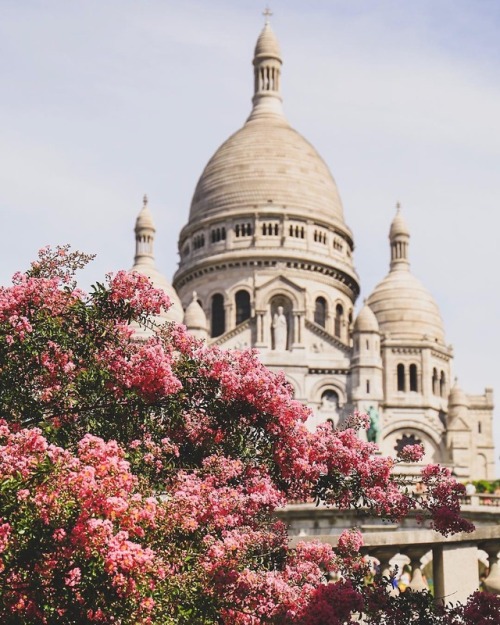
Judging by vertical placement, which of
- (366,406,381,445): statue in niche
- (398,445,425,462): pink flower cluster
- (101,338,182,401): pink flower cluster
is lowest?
(398,445,425,462): pink flower cluster

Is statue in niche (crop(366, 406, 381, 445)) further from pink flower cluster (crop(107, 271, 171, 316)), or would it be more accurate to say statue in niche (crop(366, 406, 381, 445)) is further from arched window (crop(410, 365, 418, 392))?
pink flower cluster (crop(107, 271, 171, 316))

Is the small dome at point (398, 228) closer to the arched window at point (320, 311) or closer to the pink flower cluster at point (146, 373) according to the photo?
the arched window at point (320, 311)

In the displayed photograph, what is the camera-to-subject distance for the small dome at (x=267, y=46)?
77750 mm

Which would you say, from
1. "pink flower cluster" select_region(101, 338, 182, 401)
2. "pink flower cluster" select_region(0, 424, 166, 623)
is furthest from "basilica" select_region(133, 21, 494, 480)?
"pink flower cluster" select_region(0, 424, 166, 623)

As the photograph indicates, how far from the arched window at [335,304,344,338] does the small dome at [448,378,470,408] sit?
26.3 ft

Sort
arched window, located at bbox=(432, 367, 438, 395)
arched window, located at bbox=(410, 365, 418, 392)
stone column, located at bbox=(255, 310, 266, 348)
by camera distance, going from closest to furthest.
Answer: stone column, located at bbox=(255, 310, 266, 348), arched window, located at bbox=(410, 365, 418, 392), arched window, located at bbox=(432, 367, 438, 395)

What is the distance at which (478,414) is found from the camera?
6588 cm

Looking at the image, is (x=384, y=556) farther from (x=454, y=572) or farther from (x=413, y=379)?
(x=413, y=379)

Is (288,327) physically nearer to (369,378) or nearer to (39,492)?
(369,378)

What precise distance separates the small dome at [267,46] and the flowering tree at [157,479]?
68.1m

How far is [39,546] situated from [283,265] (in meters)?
58.0

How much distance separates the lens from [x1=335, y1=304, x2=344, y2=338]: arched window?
6725cm

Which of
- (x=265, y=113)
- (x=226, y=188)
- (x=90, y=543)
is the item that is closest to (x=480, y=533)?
(x=90, y=543)

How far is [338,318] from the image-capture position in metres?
67.7
